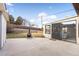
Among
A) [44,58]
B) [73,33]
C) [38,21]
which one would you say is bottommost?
[44,58]

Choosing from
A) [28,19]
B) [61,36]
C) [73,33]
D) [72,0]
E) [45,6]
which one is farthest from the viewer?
[28,19]

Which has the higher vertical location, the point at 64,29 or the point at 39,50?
the point at 64,29

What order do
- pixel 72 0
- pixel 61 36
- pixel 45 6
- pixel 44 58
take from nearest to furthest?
1. pixel 44 58
2. pixel 72 0
3. pixel 61 36
4. pixel 45 6

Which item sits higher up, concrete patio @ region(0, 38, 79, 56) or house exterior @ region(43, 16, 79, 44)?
house exterior @ region(43, 16, 79, 44)

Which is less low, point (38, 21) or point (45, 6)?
point (45, 6)

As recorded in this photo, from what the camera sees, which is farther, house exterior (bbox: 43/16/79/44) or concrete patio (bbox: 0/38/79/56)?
house exterior (bbox: 43/16/79/44)

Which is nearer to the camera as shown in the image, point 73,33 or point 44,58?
point 44,58

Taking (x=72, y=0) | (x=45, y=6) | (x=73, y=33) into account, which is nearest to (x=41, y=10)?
(x=45, y=6)

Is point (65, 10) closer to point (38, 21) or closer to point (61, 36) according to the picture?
point (61, 36)

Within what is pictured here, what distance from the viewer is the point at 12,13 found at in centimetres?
1320

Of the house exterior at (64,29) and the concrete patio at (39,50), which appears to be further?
the house exterior at (64,29)

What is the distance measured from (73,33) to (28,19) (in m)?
5.39

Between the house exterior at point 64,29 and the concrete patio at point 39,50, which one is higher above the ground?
the house exterior at point 64,29

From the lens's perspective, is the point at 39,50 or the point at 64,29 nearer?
the point at 39,50
